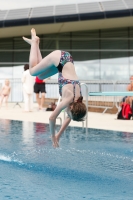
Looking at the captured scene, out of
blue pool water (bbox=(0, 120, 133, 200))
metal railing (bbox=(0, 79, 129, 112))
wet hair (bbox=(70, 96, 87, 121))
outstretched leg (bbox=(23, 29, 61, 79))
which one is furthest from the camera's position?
metal railing (bbox=(0, 79, 129, 112))

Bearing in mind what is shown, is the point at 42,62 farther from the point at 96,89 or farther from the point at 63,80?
the point at 96,89

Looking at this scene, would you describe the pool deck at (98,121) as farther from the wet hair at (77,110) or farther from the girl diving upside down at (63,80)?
the wet hair at (77,110)

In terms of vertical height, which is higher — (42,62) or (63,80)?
(42,62)

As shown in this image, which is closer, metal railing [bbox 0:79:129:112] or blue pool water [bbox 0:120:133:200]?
blue pool water [bbox 0:120:133:200]

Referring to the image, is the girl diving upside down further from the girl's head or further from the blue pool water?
the blue pool water

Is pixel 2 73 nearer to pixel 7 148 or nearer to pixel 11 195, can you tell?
pixel 7 148

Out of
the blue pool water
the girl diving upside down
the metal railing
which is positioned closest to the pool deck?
the metal railing

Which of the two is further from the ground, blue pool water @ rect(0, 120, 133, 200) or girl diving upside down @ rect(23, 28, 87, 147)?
girl diving upside down @ rect(23, 28, 87, 147)

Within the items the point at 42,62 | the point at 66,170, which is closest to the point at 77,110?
the point at 66,170

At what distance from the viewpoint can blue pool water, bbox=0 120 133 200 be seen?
3369 millimetres

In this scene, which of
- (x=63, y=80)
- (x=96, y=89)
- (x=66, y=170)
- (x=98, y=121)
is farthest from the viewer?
(x=96, y=89)

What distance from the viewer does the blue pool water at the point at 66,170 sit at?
11.1ft

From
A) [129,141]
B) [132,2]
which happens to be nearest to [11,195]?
[129,141]

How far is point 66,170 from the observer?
4383mm
